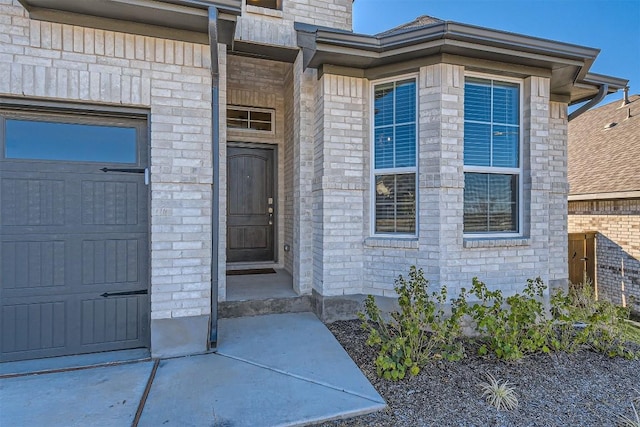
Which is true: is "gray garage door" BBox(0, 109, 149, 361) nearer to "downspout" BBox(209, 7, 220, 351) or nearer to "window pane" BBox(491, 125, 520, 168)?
"downspout" BBox(209, 7, 220, 351)

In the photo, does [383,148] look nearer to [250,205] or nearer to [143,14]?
[250,205]

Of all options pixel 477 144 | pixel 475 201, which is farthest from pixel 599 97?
pixel 475 201

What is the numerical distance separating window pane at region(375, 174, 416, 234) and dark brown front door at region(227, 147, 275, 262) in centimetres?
237

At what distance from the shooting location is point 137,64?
3217mm

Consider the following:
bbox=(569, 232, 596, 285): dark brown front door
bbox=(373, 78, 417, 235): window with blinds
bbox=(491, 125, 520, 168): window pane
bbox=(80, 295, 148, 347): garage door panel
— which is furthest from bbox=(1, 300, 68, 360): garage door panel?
bbox=(569, 232, 596, 285): dark brown front door

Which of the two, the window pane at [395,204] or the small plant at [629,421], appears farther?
the window pane at [395,204]

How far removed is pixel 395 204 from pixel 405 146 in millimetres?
729

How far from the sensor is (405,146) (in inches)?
166

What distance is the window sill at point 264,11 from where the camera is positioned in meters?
4.33

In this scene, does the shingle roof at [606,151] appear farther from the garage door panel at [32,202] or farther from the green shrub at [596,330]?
the garage door panel at [32,202]

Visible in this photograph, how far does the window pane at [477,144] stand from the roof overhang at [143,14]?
292 cm

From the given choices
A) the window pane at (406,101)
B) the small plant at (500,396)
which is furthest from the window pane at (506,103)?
the small plant at (500,396)

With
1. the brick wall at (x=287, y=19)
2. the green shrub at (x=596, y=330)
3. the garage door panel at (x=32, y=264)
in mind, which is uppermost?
the brick wall at (x=287, y=19)

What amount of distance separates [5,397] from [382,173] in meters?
4.10
